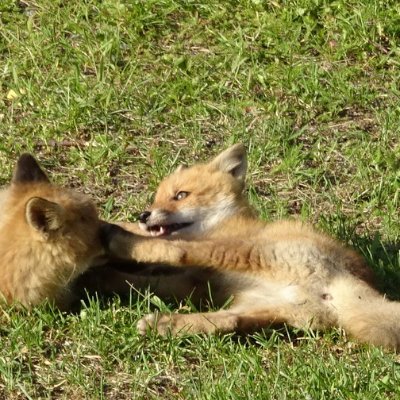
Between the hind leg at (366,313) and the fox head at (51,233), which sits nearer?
the hind leg at (366,313)

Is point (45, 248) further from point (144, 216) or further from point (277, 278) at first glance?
point (277, 278)

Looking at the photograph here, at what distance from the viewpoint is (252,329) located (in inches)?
263

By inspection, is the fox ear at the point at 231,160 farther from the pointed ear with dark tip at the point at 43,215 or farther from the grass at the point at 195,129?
the pointed ear with dark tip at the point at 43,215

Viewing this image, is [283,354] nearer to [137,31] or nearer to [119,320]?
[119,320]

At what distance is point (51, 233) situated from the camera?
261 inches

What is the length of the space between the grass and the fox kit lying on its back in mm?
124

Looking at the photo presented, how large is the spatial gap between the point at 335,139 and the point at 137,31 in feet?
7.77

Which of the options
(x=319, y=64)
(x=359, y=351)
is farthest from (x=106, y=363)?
(x=319, y=64)

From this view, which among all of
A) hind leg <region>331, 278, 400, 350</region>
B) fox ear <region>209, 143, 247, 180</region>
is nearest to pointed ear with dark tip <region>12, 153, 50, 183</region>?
fox ear <region>209, 143, 247, 180</region>

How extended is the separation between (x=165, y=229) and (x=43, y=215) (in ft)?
4.99

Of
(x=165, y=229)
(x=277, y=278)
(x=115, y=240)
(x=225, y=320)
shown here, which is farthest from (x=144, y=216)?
(x=225, y=320)

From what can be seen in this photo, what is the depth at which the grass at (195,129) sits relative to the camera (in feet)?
20.9

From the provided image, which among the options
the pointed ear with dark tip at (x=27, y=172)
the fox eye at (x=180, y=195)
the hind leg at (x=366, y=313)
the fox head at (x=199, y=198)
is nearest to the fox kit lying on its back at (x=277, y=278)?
the hind leg at (x=366, y=313)

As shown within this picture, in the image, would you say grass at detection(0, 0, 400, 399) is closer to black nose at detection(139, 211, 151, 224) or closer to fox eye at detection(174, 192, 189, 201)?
fox eye at detection(174, 192, 189, 201)
